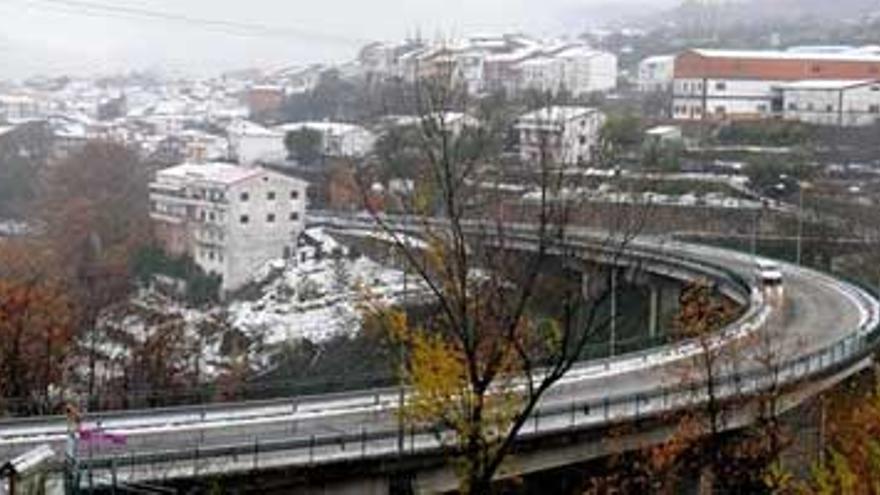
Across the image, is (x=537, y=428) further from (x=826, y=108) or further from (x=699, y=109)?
(x=699, y=109)

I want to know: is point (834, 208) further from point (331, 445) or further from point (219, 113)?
point (219, 113)

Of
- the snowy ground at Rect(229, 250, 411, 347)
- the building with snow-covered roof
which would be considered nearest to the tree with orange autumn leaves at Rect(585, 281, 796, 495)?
the snowy ground at Rect(229, 250, 411, 347)

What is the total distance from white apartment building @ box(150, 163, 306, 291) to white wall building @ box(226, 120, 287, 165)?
8924mm

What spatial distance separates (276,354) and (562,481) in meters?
9.00

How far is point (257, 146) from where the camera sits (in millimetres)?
37969

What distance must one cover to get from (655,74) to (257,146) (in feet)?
56.9

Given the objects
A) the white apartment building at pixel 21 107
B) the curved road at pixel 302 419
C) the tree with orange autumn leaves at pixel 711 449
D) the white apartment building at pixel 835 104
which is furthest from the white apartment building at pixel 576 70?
the tree with orange autumn leaves at pixel 711 449

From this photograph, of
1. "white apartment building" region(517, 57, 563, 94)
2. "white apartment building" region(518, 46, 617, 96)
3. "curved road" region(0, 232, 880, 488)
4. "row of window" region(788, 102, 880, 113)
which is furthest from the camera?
"white apartment building" region(518, 46, 617, 96)

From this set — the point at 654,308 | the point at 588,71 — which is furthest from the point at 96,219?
the point at 588,71

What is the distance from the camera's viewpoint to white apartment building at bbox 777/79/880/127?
1362 inches

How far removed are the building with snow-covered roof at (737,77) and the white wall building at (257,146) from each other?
1124 centimetres

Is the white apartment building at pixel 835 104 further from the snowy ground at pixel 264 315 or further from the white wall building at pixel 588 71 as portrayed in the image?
the snowy ground at pixel 264 315

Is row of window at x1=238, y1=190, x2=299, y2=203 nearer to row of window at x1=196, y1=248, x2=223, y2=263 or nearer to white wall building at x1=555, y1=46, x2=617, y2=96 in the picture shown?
row of window at x1=196, y1=248, x2=223, y2=263

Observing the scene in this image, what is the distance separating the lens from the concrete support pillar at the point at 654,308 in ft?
70.0
